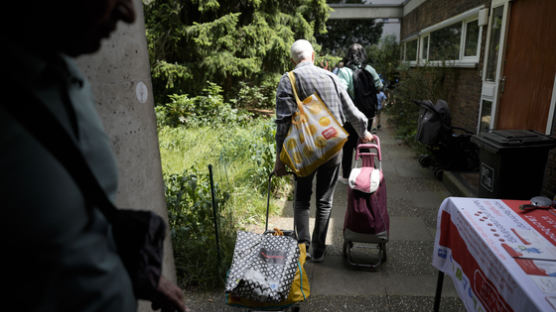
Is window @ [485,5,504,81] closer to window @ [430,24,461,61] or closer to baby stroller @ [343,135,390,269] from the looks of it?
window @ [430,24,461,61]

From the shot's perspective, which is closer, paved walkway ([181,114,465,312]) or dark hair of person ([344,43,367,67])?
paved walkway ([181,114,465,312])

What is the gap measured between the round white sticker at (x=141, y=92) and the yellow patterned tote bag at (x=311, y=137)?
147 cm

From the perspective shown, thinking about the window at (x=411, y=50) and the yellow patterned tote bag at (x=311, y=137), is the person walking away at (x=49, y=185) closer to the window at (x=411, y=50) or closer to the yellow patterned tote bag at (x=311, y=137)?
the yellow patterned tote bag at (x=311, y=137)

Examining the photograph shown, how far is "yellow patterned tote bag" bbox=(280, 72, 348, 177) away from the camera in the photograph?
10.2 ft

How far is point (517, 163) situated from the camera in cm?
366

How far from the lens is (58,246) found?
77 cm

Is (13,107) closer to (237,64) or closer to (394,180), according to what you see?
(394,180)

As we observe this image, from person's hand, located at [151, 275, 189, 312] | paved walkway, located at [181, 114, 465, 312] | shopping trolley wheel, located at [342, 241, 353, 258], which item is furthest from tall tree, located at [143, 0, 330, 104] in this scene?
person's hand, located at [151, 275, 189, 312]

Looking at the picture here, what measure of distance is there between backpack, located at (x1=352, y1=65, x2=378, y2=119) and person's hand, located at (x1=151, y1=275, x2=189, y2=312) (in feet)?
15.7

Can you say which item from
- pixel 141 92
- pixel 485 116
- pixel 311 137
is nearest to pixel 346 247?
pixel 311 137

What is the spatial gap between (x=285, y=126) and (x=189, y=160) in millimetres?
2790

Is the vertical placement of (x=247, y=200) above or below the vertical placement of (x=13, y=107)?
below

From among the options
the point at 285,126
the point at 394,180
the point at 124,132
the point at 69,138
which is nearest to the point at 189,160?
the point at 285,126

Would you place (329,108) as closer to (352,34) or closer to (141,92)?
(141,92)
